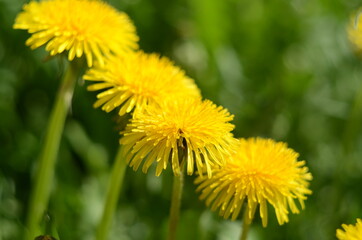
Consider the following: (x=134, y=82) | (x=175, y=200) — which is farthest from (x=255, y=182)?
(x=134, y=82)

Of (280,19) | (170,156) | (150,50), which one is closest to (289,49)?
(280,19)

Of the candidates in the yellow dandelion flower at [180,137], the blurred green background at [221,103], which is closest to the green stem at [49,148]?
the blurred green background at [221,103]

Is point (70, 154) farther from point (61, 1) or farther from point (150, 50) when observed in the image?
point (61, 1)

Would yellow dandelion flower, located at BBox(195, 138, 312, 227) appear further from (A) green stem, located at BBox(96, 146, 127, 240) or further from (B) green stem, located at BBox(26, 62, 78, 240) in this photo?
(B) green stem, located at BBox(26, 62, 78, 240)

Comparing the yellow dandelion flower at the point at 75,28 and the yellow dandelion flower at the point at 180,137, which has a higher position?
the yellow dandelion flower at the point at 75,28

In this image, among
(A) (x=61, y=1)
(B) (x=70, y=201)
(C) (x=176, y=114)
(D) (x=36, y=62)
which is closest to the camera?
(C) (x=176, y=114)

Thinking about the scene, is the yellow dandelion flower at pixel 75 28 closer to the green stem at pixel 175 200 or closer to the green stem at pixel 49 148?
the green stem at pixel 49 148
